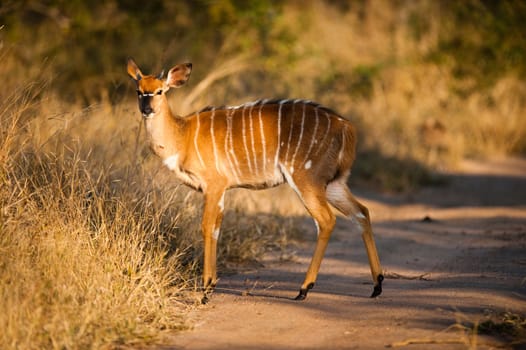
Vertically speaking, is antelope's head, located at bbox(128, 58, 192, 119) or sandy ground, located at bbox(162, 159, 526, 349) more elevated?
antelope's head, located at bbox(128, 58, 192, 119)

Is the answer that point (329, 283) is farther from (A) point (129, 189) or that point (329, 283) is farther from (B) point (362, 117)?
(B) point (362, 117)

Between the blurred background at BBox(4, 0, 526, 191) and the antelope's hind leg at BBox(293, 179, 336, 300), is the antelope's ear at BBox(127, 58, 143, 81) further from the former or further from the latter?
the blurred background at BBox(4, 0, 526, 191)

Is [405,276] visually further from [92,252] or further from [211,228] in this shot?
[92,252]

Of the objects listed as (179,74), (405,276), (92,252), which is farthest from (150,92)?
(405,276)

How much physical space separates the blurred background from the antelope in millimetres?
3404

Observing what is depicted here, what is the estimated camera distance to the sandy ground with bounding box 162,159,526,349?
457 cm

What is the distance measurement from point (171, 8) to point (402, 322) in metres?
9.64

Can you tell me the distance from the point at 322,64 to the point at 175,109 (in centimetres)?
535

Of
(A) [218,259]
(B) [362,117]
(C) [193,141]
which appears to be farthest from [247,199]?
(B) [362,117]

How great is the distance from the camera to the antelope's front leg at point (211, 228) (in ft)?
19.2

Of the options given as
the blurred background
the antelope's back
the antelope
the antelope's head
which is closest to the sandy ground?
the antelope

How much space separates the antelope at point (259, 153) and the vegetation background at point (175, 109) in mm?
410

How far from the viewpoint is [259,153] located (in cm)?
612

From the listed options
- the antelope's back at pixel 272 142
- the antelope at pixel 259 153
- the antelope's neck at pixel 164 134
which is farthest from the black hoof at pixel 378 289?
the antelope's neck at pixel 164 134
